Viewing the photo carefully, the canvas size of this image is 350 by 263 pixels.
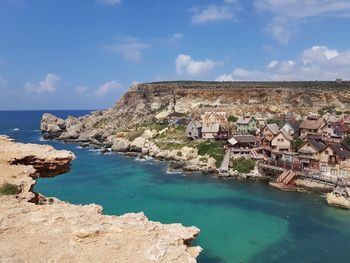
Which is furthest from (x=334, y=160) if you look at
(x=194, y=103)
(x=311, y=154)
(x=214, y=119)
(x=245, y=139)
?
(x=194, y=103)

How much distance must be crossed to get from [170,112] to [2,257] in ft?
372

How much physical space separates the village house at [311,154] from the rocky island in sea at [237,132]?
164 millimetres

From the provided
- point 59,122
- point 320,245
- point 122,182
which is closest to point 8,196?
point 320,245

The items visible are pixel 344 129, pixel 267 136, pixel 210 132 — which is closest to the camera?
pixel 267 136

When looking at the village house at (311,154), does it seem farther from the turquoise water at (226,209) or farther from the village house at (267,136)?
the turquoise water at (226,209)

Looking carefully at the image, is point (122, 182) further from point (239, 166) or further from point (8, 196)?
point (8, 196)

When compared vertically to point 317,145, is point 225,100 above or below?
above

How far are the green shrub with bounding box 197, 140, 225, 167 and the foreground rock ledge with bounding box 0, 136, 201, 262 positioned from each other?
58872mm

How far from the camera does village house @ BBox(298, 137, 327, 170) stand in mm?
64938

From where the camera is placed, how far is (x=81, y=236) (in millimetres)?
14086

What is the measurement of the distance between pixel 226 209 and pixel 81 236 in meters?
36.8

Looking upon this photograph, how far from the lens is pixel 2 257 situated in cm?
1231

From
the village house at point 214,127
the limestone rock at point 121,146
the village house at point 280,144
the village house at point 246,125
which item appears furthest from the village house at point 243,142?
the limestone rock at point 121,146

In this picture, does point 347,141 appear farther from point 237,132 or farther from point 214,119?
point 214,119
